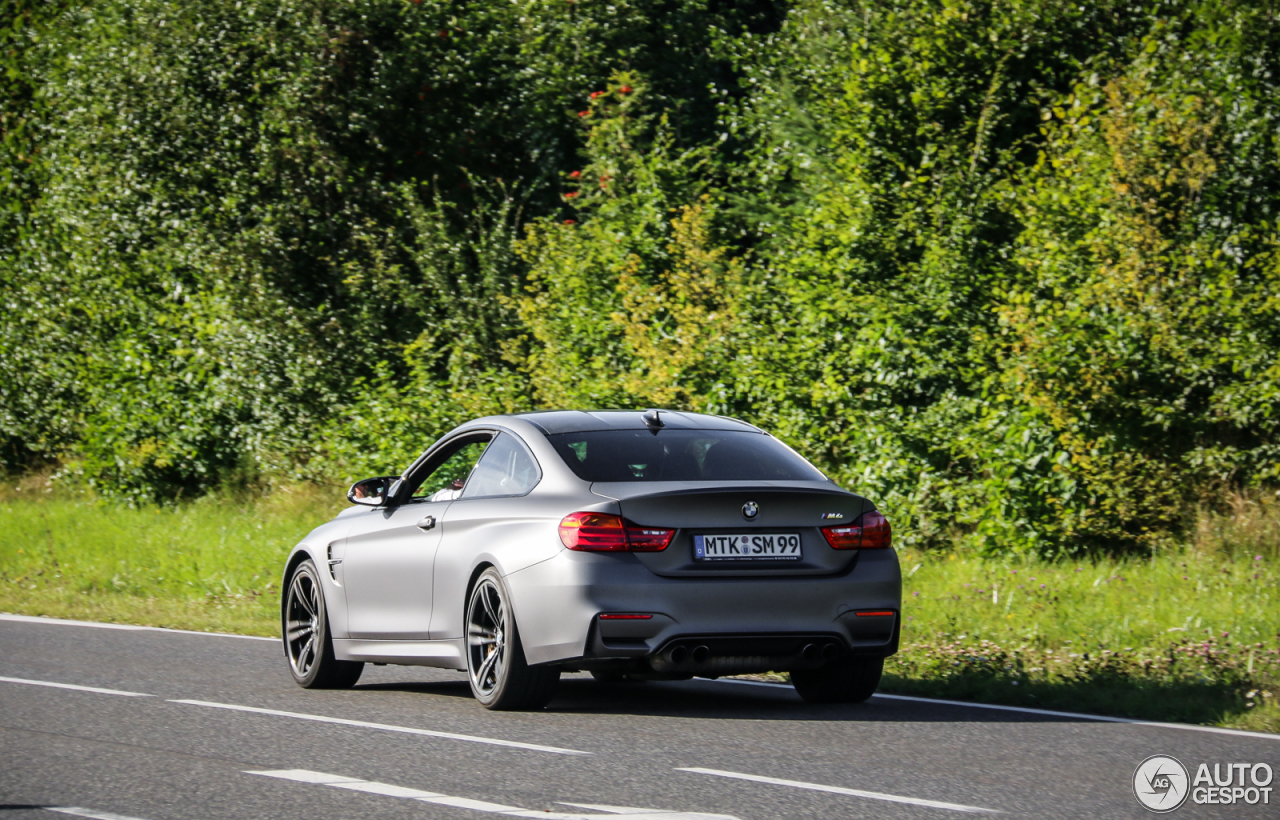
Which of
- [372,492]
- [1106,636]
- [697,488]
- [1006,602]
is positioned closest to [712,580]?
[697,488]

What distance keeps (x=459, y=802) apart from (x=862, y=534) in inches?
113

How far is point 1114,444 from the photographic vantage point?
13.7 meters

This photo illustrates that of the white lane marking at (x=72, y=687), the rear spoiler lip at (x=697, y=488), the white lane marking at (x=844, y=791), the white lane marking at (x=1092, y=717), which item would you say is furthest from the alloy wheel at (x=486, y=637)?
the white lane marking at (x=1092, y=717)

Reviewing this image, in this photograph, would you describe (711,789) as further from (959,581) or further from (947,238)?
(947,238)

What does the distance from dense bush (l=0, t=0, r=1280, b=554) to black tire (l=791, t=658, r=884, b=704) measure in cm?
611

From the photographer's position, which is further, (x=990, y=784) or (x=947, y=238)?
(x=947, y=238)

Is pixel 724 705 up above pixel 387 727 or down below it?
below

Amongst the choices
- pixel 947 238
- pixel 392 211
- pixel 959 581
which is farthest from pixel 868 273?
pixel 392 211

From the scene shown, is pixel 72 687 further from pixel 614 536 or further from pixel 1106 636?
pixel 1106 636

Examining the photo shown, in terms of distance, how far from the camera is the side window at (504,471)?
26.7 feet

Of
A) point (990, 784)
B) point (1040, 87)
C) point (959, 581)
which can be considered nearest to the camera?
point (990, 784)

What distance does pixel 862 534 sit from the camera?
25.7ft

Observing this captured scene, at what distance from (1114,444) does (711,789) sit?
879cm

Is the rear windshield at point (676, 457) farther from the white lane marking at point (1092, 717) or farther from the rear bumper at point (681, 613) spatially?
the white lane marking at point (1092, 717)
